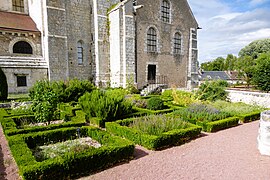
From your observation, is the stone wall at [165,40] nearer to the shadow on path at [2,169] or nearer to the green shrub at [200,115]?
the green shrub at [200,115]

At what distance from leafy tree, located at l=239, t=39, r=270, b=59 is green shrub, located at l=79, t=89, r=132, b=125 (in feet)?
142

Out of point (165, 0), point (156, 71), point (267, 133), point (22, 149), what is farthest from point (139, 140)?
point (165, 0)

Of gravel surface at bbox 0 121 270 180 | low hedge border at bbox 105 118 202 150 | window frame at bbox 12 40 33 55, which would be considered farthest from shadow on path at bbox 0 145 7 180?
window frame at bbox 12 40 33 55

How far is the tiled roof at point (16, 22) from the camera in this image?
1458 cm

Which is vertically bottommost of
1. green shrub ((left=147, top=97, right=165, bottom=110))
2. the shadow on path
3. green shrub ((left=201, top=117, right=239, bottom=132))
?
the shadow on path

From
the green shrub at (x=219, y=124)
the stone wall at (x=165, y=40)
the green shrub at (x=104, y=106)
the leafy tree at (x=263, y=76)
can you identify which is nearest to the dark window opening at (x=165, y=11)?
the stone wall at (x=165, y=40)

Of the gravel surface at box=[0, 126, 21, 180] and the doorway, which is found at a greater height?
the doorway

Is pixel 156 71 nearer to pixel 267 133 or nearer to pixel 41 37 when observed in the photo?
pixel 41 37

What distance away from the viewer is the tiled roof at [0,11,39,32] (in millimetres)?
14578

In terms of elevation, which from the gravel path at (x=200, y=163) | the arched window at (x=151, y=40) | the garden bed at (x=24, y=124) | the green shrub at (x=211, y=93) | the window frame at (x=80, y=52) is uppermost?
the arched window at (x=151, y=40)

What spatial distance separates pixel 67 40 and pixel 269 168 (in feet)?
50.3

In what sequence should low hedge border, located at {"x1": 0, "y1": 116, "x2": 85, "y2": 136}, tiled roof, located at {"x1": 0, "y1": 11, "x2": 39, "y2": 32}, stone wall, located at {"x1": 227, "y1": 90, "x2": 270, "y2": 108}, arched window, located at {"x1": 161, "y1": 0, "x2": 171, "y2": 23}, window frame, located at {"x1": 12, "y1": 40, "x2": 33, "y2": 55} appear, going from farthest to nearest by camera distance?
1. arched window, located at {"x1": 161, "y1": 0, "x2": 171, "y2": 23}
2. window frame, located at {"x1": 12, "y1": 40, "x2": 33, "y2": 55}
3. tiled roof, located at {"x1": 0, "y1": 11, "x2": 39, "y2": 32}
4. stone wall, located at {"x1": 227, "y1": 90, "x2": 270, "y2": 108}
5. low hedge border, located at {"x1": 0, "y1": 116, "x2": 85, "y2": 136}

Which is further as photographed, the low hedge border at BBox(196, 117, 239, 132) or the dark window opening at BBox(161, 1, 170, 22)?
the dark window opening at BBox(161, 1, 170, 22)

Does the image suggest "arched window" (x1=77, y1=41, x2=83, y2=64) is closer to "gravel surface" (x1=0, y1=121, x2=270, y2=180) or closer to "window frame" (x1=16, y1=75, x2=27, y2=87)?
"window frame" (x1=16, y1=75, x2=27, y2=87)
